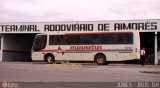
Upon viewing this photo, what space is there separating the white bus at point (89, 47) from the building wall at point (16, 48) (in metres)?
11.1

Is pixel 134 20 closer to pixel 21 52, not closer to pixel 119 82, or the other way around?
pixel 21 52

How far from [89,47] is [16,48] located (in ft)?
59.1

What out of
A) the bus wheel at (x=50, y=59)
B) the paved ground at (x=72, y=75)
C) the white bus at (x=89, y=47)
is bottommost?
the paved ground at (x=72, y=75)

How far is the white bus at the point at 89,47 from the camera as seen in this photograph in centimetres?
3634

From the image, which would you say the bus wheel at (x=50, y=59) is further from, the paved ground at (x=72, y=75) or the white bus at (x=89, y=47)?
the paved ground at (x=72, y=75)

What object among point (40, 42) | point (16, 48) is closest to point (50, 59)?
point (40, 42)

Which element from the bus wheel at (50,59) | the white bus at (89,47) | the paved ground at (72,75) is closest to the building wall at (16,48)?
the white bus at (89,47)

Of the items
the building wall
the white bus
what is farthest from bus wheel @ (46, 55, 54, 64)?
the building wall

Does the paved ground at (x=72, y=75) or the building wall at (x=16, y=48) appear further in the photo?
the building wall at (x=16, y=48)

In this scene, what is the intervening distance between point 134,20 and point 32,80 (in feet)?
85.6

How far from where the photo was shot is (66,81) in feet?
59.7

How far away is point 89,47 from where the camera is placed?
3747 cm

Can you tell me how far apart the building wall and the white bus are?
11065mm

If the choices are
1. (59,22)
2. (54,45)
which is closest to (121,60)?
(54,45)
